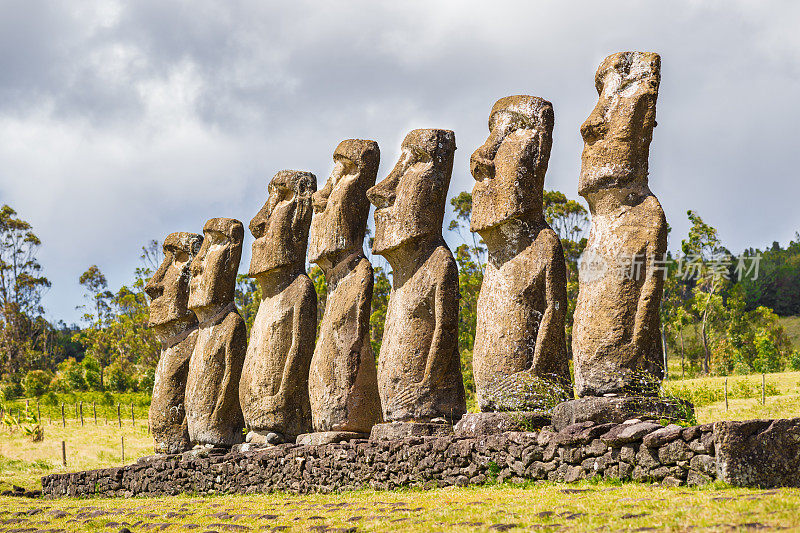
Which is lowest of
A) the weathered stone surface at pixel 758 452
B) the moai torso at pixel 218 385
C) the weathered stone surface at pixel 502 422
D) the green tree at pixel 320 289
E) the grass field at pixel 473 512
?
the grass field at pixel 473 512

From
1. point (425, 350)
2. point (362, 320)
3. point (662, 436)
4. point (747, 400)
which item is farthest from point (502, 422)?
point (747, 400)

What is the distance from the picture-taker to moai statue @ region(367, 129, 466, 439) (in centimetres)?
1054

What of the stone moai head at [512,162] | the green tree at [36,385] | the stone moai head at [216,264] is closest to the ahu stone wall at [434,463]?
the stone moai head at [216,264]

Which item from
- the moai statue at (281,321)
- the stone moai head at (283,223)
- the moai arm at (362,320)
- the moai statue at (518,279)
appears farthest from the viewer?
the stone moai head at (283,223)

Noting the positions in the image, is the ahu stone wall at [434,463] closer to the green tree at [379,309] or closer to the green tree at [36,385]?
the green tree at [379,309]

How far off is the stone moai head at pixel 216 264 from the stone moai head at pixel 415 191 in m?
4.12

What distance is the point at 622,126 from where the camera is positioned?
9.30 meters

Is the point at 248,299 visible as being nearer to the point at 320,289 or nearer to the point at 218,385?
the point at 320,289

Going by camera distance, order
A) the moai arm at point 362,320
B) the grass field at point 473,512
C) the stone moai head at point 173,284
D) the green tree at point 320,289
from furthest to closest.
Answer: the green tree at point 320,289, the stone moai head at point 173,284, the moai arm at point 362,320, the grass field at point 473,512

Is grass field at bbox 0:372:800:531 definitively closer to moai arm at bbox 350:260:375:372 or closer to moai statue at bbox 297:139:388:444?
moai statue at bbox 297:139:388:444

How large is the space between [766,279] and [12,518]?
4754 centimetres

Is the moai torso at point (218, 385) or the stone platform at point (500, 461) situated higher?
the moai torso at point (218, 385)

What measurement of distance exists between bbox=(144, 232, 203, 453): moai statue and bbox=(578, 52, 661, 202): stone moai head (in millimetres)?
8596

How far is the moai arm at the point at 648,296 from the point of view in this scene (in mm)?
8758
